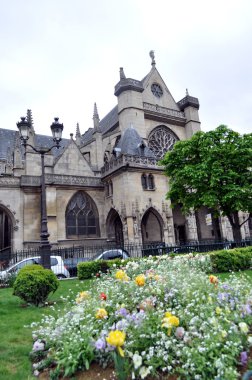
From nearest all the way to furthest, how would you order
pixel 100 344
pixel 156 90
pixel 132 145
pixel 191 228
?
pixel 100 344 → pixel 132 145 → pixel 191 228 → pixel 156 90

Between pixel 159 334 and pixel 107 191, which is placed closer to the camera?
pixel 159 334

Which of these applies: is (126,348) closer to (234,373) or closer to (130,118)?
(234,373)

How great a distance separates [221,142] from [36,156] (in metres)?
14.6

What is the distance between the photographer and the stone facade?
22781mm

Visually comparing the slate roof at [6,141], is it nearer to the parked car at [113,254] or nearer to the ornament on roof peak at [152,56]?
the ornament on roof peak at [152,56]

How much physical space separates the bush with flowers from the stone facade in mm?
16892

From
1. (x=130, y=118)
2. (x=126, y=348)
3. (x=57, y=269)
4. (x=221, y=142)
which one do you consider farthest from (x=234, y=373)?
(x=130, y=118)

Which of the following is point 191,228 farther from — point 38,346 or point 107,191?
point 38,346

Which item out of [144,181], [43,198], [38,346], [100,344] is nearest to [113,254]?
[43,198]

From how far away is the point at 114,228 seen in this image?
2592cm

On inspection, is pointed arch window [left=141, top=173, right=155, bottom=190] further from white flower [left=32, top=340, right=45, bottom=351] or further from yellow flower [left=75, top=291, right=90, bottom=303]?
white flower [left=32, top=340, right=45, bottom=351]

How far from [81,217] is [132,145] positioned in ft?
24.2

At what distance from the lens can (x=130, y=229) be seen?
22047mm

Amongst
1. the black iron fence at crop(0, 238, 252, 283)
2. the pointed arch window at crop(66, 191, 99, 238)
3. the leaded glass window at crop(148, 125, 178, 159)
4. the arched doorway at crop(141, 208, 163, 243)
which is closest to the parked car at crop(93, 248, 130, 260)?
the black iron fence at crop(0, 238, 252, 283)
